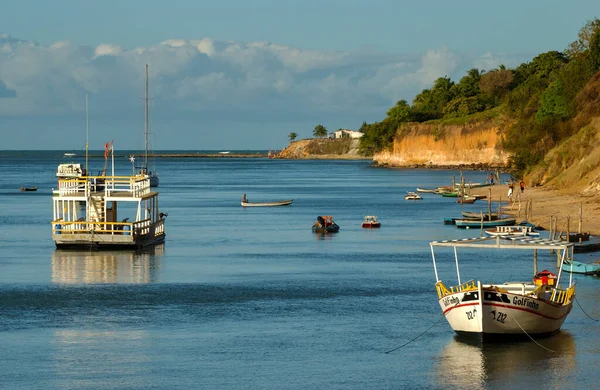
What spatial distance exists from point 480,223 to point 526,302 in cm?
4182

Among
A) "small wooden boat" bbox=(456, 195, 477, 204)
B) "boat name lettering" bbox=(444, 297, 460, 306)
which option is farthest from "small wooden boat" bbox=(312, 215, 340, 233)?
"boat name lettering" bbox=(444, 297, 460, 306)

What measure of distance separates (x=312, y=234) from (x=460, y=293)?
42.2 metres

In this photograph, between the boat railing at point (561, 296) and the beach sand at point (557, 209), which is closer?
the boat railing at point (561, 296)

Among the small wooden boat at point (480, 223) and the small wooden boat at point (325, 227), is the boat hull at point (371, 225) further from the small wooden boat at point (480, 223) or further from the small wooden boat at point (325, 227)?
the small wooden boat at point (480, 223)

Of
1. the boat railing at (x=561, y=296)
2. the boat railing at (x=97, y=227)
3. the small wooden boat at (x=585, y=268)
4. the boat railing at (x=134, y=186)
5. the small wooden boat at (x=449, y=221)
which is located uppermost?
the boat railing at (x=134, y=186)

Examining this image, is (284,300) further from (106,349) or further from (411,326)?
(106,349)

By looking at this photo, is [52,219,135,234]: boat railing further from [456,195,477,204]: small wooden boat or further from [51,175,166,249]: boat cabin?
[456,195,477,204]: small wooden boat

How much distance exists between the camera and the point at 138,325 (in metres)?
39.2

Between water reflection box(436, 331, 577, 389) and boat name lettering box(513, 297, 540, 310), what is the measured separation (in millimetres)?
1283

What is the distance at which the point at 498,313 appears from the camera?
33781 mm

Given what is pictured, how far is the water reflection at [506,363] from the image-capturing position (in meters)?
30.6

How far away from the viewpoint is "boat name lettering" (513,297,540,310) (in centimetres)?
3353

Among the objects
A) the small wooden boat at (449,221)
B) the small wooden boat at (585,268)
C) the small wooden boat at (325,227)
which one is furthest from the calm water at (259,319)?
the small wooden boat at (449,221)

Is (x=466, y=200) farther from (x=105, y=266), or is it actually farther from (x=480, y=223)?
(x=105, y=266)
